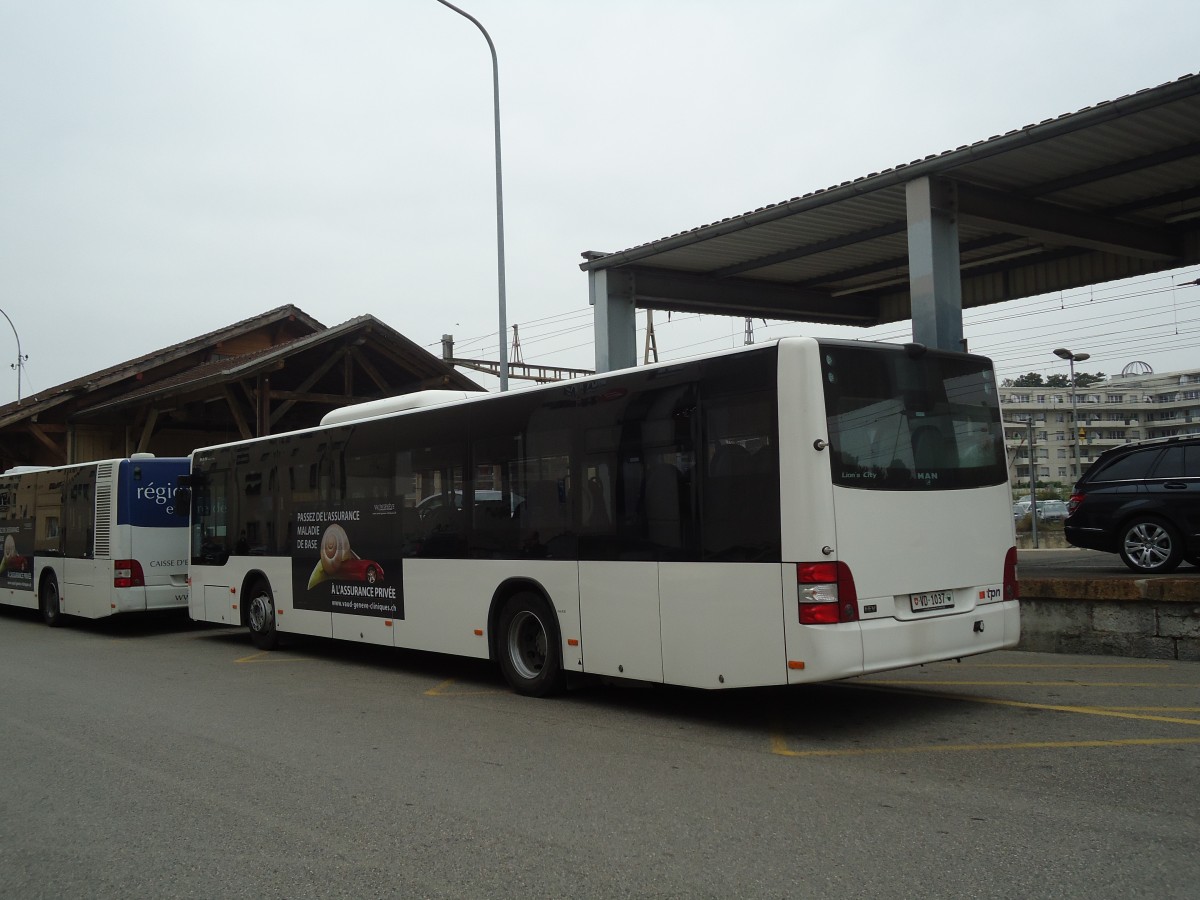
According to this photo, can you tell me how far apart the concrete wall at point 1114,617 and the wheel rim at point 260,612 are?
9092 mm

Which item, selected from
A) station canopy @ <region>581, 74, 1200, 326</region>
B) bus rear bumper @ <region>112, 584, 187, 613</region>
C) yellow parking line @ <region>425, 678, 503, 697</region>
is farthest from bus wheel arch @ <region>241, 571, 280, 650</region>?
station canopy @ <region>581, 74, 1200, 326</region>

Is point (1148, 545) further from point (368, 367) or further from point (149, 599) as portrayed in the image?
point (368, 367)

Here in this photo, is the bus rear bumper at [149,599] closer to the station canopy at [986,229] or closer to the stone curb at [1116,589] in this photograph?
the station canopy at [986,229]

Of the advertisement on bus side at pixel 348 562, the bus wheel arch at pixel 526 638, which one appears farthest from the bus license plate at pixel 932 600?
the advertisement on bus side at pixel 348 562

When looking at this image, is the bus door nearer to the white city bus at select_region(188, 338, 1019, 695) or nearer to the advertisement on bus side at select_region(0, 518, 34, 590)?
the advertisement on bus side at select_region(0, 518, 34, 590)

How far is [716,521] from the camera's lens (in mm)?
7762

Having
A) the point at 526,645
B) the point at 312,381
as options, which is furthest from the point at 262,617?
the point at 312,381

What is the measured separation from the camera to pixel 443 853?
5.03m

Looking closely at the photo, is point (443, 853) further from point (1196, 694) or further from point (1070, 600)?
point (1070, 600)

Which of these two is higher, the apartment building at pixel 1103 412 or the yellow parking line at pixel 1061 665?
the apartment building at pixel 1103 412

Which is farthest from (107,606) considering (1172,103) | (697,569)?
(1172,103)

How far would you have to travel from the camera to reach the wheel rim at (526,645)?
31.6 ft

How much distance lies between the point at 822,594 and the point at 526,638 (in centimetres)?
348

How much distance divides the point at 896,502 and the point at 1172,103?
6410 millimetres
